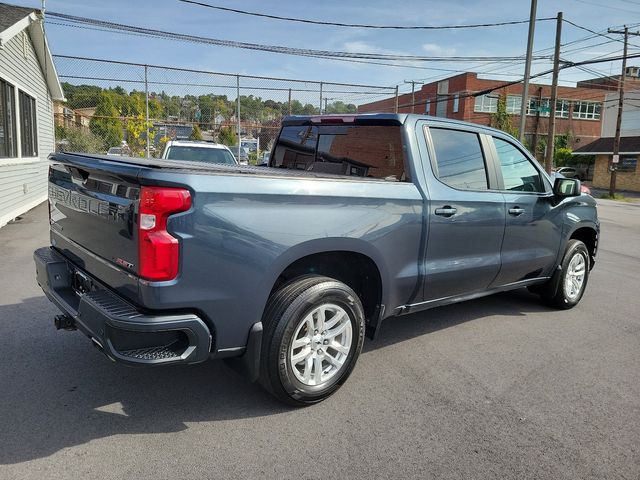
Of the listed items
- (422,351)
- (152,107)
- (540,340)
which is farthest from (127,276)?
(152,107)

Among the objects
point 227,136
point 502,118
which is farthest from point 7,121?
point 502,118

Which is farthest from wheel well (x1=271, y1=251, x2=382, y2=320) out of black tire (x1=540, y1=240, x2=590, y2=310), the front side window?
black tire (x1=540, y1=240, x2=590, y2=310)

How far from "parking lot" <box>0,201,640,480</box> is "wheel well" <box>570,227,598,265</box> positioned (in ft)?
4.67

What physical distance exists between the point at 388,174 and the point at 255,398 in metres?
1.89

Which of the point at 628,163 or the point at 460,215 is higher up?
the point at 628,163

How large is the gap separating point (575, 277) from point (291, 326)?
4070 mm

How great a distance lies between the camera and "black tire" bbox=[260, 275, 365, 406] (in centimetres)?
306

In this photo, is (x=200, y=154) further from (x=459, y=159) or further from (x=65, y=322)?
(x=65, y=322)

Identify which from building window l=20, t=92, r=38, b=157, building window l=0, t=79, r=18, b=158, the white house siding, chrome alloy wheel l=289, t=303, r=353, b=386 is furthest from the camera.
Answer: building window l=20, t=92, r=38, b=157

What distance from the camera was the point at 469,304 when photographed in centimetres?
582

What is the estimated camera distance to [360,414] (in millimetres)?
3273

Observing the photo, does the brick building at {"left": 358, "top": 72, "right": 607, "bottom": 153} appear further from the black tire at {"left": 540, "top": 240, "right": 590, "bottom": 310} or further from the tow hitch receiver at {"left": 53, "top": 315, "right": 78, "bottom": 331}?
the tow hitch receiver at {"left": 53, "top": 315, "right": 78, "bottom": 331}

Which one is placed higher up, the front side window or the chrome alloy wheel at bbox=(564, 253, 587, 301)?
the front side window

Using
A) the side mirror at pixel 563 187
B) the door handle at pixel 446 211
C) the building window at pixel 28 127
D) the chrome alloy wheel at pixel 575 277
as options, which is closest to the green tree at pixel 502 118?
the building window at pixel 28 127
